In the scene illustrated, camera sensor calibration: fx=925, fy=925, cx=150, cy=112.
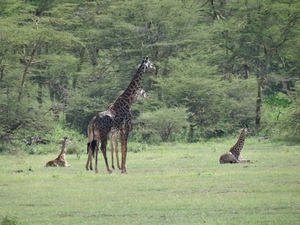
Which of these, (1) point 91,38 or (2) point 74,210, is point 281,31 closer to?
(1) point 91,38

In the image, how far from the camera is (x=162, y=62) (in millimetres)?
33500

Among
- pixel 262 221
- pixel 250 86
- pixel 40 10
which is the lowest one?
pixel 262 221

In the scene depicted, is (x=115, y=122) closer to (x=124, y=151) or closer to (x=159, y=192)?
(x=124, y=151)

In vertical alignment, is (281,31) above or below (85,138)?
above

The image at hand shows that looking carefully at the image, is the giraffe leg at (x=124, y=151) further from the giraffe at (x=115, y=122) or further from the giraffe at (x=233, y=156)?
the giraffe at (x=233, y=156)

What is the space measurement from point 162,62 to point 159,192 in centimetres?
1906

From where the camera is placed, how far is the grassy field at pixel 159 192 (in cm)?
1202

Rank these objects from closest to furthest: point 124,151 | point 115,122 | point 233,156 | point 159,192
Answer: point 159,192
point 124,151
point 115,122
point 233,156

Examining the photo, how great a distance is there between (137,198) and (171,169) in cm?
533

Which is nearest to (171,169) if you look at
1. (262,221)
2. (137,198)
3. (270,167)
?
(270,167)

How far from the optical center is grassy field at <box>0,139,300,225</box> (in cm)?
1202

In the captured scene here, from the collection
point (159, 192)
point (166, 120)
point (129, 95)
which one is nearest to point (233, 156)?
point (129, 95)

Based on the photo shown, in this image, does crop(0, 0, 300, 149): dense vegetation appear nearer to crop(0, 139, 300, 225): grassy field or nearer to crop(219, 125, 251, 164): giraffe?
crop(0, 139, 300, 225): grassy field

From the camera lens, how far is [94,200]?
13.8 metres
